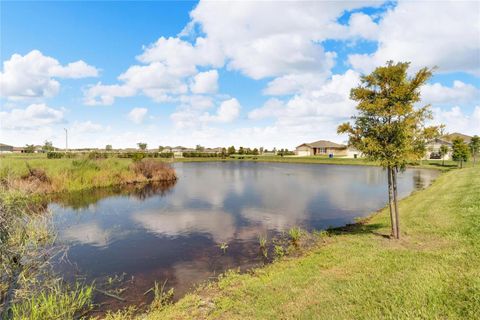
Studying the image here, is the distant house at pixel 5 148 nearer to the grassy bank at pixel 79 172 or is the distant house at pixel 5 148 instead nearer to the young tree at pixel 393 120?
the grassy bank at pixel 79 172

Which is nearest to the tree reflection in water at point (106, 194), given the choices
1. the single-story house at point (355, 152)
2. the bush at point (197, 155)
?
the single-story house at point (355, 152)

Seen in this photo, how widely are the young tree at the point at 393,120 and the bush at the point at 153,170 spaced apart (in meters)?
37.8

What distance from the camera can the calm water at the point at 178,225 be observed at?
40.5 ft

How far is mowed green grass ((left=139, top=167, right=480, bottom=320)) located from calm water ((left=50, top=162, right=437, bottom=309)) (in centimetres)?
210

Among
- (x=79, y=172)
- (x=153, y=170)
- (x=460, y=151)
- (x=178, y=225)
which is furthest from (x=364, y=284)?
(x=460, y=151)

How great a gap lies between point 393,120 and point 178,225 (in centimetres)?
1492

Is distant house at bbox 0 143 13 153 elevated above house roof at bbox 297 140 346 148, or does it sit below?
above

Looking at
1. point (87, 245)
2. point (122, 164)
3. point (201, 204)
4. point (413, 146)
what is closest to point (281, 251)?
point (413, 146)

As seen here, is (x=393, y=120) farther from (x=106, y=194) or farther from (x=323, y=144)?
(x=323, y=144)

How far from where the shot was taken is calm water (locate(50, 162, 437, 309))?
1235 cm

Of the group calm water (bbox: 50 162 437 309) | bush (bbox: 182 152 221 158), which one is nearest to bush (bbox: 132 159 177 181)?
calm water (bbox: 50 162 437 309)

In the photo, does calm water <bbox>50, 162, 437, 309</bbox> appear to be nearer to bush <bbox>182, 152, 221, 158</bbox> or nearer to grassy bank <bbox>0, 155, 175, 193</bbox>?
grassy bank <bbox>0, 155, 175, 193</bbox>

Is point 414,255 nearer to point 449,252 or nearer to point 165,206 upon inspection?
point 449,252

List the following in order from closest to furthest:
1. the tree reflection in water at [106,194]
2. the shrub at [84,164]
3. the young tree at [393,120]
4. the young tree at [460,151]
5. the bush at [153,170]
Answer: the young tree at [393,120] → the tree reflection in water at [106,194] → the shrub at [84,164] → the bush at [153,170] → the young tree at [460,151]
